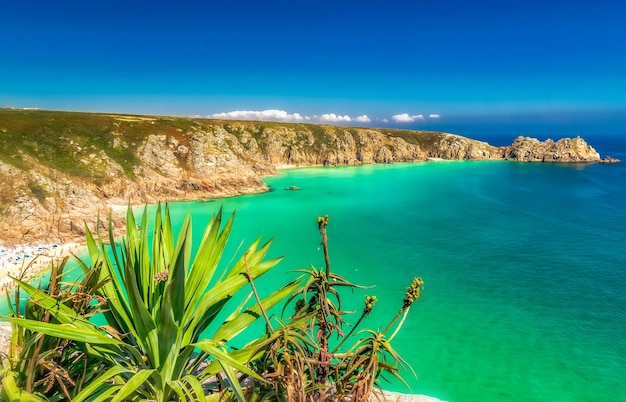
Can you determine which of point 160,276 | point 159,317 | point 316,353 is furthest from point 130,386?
point 316,353

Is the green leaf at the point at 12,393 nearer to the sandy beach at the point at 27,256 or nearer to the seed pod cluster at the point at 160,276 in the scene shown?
the seed pod cluster at the point at 160,276

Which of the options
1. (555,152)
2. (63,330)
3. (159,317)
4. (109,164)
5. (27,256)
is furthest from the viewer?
(555,152)

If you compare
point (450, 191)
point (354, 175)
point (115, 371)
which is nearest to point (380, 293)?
point (115, 371)

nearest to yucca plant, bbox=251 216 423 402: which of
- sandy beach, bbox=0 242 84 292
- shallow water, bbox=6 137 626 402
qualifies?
shallow water, bbox=6 137 626 402

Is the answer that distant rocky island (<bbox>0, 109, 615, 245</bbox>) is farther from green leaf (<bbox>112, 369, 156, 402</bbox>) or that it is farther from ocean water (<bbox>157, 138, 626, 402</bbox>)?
green leaf (<bbox>112, 369, 156, 402</bbox>)

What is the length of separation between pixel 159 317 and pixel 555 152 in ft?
555

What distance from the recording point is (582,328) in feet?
72.3

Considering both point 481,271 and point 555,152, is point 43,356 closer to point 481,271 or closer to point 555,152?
point 481,271

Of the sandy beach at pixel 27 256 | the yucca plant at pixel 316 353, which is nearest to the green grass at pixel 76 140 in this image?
the sandy beach at pixel 27 256

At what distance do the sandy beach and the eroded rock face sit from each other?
155016 mm

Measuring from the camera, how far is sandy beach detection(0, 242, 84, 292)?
93.2ft

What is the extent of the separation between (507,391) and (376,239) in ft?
86.5

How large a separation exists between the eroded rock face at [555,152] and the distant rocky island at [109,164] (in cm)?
7762

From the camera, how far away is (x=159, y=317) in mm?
5105
